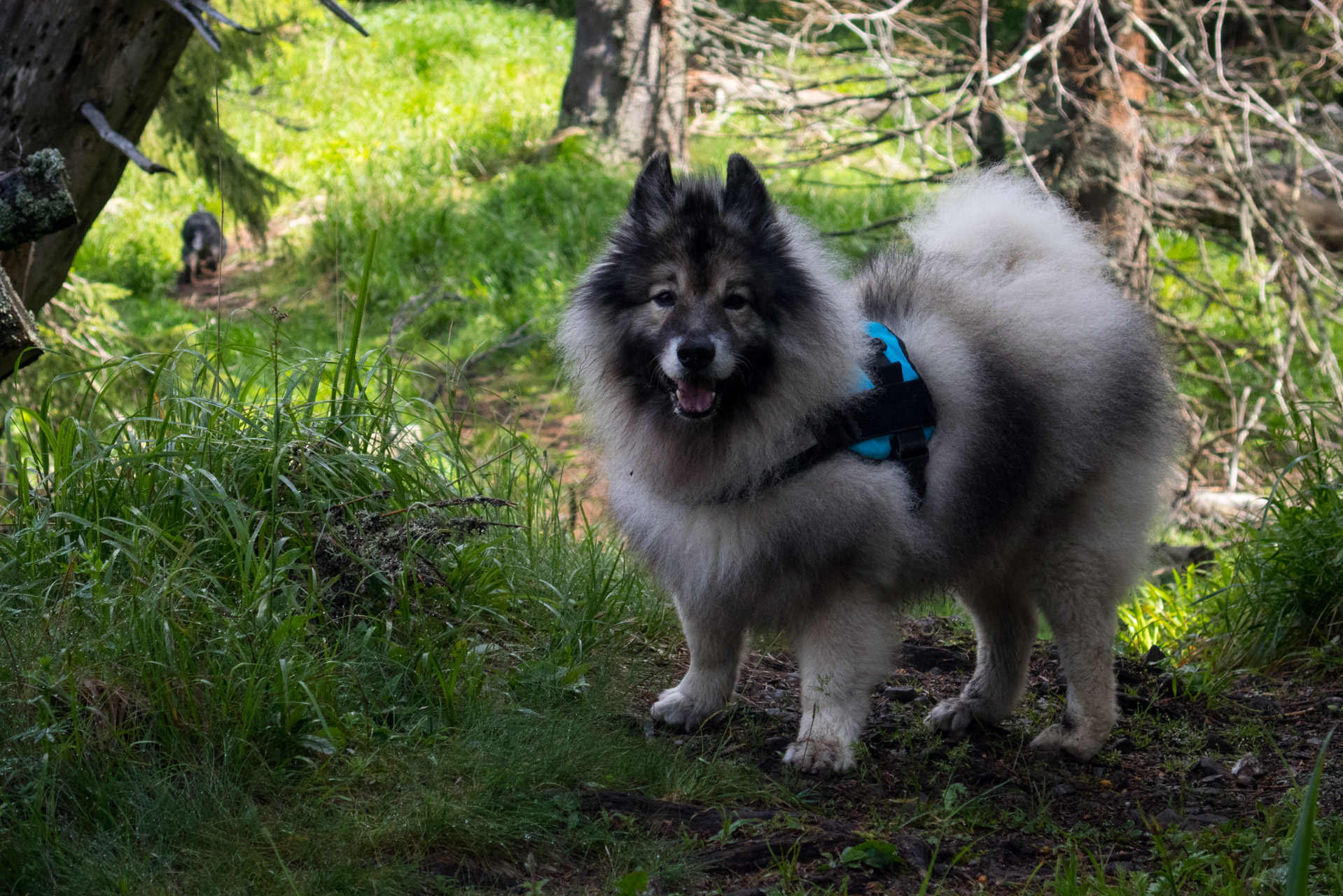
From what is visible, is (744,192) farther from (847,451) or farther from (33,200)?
(33,200)

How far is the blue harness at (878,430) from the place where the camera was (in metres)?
3.20

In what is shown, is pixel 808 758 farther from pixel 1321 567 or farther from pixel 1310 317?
pixel 1310 317

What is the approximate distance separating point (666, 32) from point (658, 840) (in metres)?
8.58

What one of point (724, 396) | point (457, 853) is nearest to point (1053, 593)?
point (724, 396)

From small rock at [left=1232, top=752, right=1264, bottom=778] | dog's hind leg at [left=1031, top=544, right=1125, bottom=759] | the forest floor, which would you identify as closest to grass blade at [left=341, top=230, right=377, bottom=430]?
the forest floor

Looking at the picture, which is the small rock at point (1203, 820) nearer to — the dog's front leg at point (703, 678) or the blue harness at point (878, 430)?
the blue harness at point (878, 430)

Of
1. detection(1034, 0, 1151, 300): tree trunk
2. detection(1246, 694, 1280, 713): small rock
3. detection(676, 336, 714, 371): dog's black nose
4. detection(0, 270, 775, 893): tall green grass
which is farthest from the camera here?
detection(1034, 0, 1151, 300): tree trunk

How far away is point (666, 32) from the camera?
32.3 feet

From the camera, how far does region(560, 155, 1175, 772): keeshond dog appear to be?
10.4 feet

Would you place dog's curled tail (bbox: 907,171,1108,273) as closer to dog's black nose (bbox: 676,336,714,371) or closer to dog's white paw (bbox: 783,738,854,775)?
dog's black nose (bbox: 676,336,714,371)

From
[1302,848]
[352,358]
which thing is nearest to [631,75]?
[352,358]

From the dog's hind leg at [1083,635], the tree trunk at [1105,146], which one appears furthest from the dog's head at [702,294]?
the tree trunk at [1105,146]

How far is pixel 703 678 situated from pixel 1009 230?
5.78 ft

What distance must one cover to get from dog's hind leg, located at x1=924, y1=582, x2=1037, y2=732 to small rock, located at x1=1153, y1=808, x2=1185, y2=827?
0.80 metres
